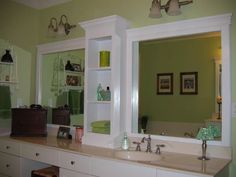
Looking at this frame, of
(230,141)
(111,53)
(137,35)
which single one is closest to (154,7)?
(137,35)

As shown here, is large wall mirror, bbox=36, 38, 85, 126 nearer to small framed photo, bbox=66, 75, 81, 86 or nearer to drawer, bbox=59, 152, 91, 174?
small framed photo, bbox=66, 75, 81, 86

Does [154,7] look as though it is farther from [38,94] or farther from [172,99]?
[38,94]

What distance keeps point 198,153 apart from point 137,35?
48.9 inches

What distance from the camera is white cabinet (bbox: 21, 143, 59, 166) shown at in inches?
94.5

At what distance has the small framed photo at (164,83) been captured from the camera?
2.43 meters

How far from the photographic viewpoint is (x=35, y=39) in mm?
3531

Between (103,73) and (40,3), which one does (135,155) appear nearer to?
(103,73)

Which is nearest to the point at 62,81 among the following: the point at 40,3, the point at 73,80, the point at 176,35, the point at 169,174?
the point at 73,80

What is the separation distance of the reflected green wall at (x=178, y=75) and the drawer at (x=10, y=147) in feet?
4.61

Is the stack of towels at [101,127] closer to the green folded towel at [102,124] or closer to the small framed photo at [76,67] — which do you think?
the green folded towel at [102,124]

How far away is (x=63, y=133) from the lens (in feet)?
9.80

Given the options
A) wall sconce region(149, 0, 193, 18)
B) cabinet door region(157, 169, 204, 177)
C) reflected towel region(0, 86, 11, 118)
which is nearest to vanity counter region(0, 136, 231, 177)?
cabinet door region(157, 169, 204, 177)

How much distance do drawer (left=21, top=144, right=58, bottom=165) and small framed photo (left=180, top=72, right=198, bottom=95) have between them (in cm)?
135

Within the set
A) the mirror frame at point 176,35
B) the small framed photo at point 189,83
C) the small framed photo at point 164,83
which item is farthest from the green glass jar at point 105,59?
the small framed photo at point 189,83
